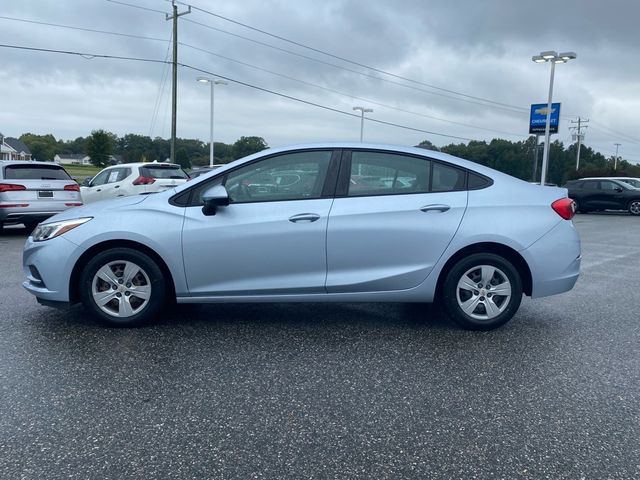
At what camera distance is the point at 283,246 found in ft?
15.0

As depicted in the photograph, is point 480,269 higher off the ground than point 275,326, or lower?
higher

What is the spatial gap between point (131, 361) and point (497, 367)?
2.60 m

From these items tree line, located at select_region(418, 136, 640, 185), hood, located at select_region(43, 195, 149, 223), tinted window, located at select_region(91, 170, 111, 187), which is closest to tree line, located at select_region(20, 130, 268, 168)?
tinted window, located at select_region(91, 170, 111, 187)

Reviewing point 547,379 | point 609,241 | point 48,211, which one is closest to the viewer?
point 547,379

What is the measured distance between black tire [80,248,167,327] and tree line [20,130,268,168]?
24362 mm

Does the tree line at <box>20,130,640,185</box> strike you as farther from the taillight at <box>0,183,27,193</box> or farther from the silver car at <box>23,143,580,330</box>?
the silver car at <box>23,143,580,330</box>

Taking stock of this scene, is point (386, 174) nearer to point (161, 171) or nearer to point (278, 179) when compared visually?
point (278, 179)

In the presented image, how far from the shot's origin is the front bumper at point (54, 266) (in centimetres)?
460

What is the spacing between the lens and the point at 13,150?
9975cm

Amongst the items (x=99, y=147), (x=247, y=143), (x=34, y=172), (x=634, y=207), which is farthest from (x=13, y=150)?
(x=634, y=207)

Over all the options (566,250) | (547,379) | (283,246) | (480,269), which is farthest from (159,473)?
(566,250)

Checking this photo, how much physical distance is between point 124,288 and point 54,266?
1.93 ft

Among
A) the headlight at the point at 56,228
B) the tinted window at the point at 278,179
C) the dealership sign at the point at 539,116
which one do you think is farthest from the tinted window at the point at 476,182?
the dealership sign at the point at 539,116

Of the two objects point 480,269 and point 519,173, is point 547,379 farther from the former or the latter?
point 519,173
